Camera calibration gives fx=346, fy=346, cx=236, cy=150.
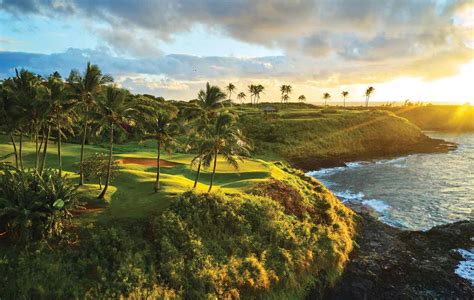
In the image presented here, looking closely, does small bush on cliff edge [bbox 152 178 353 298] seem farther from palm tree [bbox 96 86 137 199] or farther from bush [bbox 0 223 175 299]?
palm tree [bbox 96 86 137 199]

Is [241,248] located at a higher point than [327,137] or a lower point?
lower

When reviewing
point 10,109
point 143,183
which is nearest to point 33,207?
point 143,183

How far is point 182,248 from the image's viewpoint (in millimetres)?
A: 28688

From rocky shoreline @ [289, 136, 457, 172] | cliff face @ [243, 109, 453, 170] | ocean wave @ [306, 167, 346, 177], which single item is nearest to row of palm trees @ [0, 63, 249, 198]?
ocean wave @ [306, 167, 346, 177]

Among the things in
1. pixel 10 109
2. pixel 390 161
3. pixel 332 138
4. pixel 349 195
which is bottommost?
pixel 349 195

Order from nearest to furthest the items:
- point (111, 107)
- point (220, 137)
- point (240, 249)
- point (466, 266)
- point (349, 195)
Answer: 1. point (240, 249)
2. point (111, 107)
3. point (466, 266)
4. point (220, 137)
5. point (349, 195)

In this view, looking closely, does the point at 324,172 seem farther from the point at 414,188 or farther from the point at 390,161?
the point at 390,161

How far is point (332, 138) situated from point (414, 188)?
1593 inches

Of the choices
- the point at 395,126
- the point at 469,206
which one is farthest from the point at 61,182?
the point at 395,126

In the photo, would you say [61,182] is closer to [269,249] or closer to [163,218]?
[163,218]

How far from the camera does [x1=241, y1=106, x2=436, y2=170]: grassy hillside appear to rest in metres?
90.9

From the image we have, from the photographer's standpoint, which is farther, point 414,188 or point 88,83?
point 414,188

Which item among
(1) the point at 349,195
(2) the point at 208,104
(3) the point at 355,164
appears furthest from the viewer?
(3) the point at 355,164

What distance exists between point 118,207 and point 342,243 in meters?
22.9
